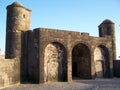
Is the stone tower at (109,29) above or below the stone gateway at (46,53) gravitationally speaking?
above

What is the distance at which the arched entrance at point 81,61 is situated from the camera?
20.8 m

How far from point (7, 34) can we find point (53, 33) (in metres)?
5.09

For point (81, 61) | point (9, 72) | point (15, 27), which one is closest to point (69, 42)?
point (81, 61)

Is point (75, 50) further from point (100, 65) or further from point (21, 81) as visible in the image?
point (21, 81)

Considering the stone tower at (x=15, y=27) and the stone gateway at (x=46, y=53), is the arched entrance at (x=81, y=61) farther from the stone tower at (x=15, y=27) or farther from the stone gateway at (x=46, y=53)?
the stone tower at (x=15, y=27)

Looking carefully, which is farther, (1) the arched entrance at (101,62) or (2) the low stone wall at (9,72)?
(1) the arched entrance at (101,62)

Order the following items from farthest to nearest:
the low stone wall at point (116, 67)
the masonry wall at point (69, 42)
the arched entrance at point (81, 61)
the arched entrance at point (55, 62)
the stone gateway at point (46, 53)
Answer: the low stone wall at point (116, 67)
the arched entrance at point (81, 61)
the arched entrance at point (55, 62)
the masonry wall at point (69, 42)
the stone gateway at point (46, 53)

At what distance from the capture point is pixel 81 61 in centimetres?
2175

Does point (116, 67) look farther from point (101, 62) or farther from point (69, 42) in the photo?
point (69, 42)

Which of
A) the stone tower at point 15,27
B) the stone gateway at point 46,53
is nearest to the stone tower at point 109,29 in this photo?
the stone gateway at point 46,53

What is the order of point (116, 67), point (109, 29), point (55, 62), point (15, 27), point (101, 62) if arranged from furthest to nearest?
1. point (109, 29)
2. point (116, 67)
3. point (101, 62)
4. point (15, 27)
5. point (55, 62)

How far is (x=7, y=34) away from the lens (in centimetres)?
1978

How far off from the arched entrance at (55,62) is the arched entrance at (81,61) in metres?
3.02

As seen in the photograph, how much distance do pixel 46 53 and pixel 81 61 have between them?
548cm
